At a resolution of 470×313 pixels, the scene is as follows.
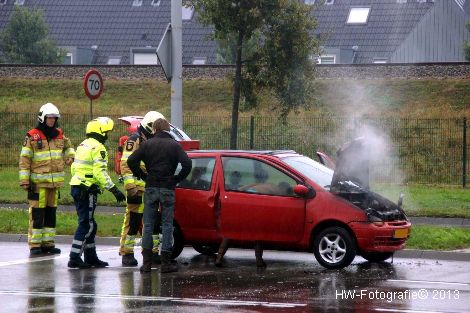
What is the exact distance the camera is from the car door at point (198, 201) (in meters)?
14.0

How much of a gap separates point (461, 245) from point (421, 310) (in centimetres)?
563

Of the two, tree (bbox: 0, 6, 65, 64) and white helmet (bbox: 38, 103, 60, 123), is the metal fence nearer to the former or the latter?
white helmet (bbox: 38, 103, 60, 123)

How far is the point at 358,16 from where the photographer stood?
2235 inches

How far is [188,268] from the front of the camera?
539 inches

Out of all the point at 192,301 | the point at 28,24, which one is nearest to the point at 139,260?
the point at 192,301

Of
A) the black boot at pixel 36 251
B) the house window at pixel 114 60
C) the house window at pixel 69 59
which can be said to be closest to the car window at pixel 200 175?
the black boot at pixel 36 251

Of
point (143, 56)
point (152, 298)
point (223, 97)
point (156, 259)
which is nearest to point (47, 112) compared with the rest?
point (156, 259)

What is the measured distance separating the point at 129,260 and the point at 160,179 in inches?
56.1

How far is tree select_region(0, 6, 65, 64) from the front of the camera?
50812 mm

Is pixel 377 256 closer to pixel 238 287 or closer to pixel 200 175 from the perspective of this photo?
pixel 200 175

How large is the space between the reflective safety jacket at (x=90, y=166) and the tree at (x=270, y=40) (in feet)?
38.8

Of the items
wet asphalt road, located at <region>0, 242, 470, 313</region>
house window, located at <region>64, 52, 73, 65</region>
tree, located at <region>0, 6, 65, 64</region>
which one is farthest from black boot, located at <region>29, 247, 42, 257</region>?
house window, located at <region>64, 52, 73, 65</region>

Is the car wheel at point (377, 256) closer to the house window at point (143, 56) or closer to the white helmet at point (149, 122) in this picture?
the white helmet at point (149, 122)

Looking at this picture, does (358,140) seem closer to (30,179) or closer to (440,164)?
(30,179)
